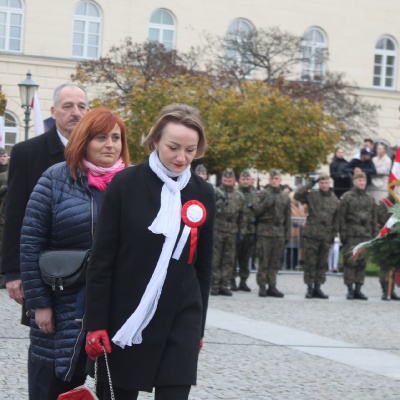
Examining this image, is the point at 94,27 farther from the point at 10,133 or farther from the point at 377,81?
the point at 377,81

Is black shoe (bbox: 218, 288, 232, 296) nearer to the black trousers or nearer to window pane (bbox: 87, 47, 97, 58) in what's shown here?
the black trousers

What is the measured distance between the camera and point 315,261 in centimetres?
1862

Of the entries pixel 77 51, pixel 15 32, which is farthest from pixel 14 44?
pixel 77 51

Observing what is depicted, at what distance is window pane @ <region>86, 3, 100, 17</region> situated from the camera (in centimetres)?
4434

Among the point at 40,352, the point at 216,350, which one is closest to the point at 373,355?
the point at 216,350

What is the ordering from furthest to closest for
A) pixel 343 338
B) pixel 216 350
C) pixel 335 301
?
1. pixel 335 301
2. pixel 343 338
3. pixel 216 350

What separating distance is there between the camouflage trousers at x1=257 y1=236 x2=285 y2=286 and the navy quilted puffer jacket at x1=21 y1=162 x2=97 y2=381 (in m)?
12.9

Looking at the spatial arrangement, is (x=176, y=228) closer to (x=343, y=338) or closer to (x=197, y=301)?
(x=197, y=301)

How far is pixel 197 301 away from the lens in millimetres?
5293

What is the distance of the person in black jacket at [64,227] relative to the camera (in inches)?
221

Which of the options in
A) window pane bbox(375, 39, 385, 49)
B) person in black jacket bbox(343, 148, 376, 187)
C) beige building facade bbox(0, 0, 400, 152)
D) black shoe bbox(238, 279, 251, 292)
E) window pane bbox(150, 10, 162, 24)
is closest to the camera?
black shoe bbox(238, 279, 251, 292)

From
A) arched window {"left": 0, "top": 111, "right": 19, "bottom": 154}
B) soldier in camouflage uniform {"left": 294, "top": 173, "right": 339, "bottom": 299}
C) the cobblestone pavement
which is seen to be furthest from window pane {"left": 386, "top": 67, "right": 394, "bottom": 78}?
the cobblestone pavement

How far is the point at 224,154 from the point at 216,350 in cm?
1996

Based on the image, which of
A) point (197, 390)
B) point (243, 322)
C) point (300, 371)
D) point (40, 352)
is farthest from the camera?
point (243, 322)
